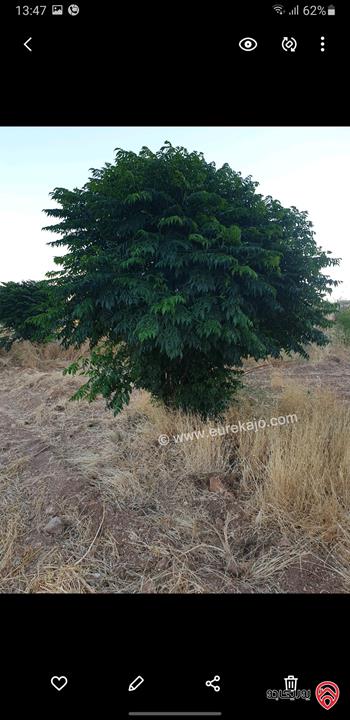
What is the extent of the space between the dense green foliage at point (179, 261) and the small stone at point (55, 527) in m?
1.19

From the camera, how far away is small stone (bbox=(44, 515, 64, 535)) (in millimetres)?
2168

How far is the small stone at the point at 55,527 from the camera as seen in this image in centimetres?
217

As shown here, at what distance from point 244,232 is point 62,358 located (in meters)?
7.67
